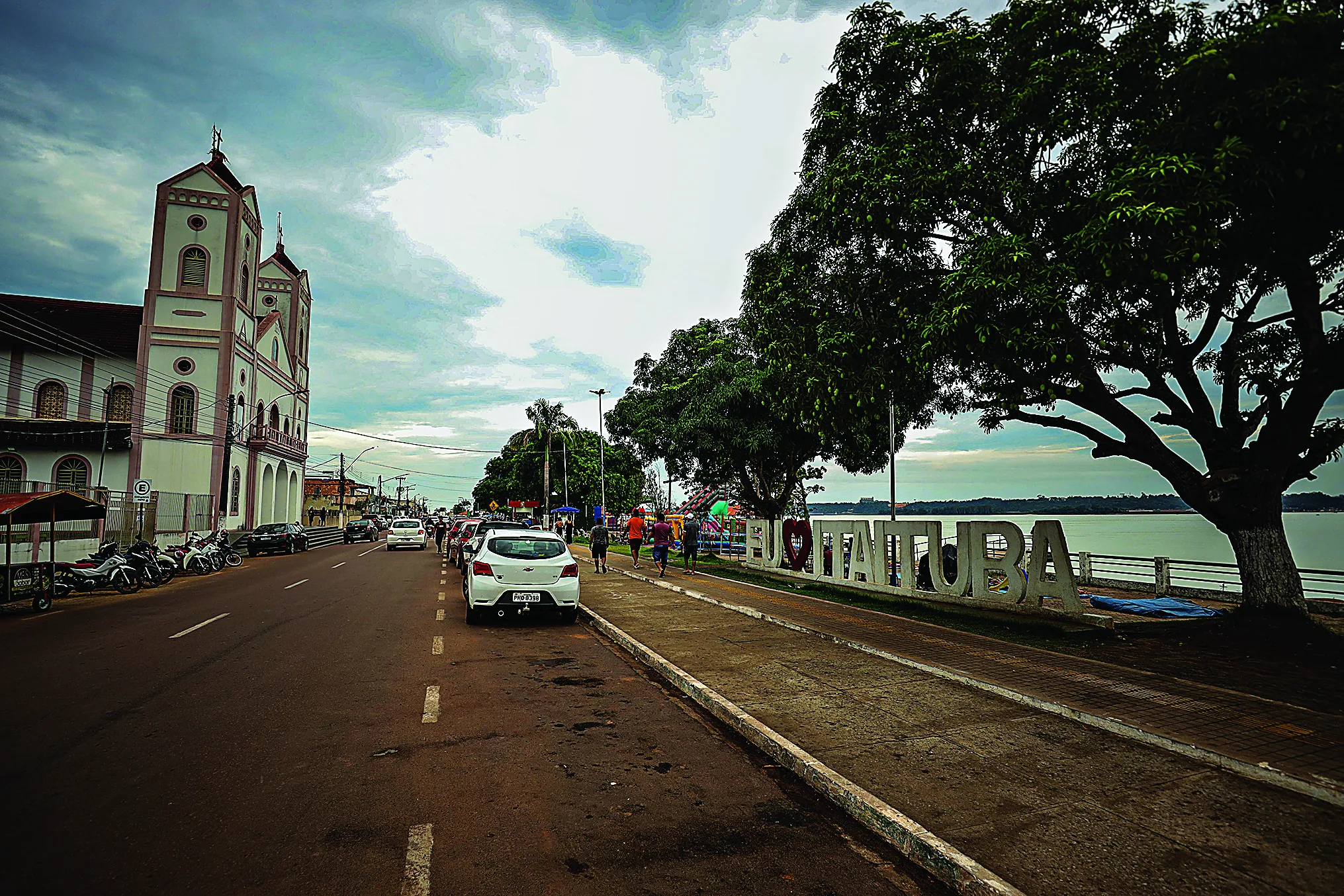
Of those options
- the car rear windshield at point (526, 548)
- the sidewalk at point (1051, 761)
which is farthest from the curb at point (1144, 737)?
the car rear windshield at point (526, 548)

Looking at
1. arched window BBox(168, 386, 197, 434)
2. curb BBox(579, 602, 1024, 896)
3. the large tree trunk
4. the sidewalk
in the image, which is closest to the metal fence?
the large tree trunk

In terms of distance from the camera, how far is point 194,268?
39438 mm

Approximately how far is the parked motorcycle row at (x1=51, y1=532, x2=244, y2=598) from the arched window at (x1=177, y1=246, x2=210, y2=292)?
21397 millimetres

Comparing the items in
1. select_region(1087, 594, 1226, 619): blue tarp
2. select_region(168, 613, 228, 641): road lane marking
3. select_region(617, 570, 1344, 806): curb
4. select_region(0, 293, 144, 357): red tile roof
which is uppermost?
select_region(0, 293, 144, 357): red tile roof

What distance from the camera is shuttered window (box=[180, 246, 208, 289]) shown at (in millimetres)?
39250

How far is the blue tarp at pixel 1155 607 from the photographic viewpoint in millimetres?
14789

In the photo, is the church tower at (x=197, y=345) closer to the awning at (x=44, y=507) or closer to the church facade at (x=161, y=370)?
the church facade at (x=161, y=370)

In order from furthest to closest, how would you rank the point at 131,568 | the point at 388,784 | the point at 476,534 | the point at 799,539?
the point at 476,534
the point at 799,539
the point at 131,568
the point at 388,784

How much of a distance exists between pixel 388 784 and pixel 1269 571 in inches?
464

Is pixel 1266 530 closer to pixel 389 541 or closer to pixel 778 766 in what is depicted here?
pixel 778 766

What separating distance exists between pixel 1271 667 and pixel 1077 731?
450 cm

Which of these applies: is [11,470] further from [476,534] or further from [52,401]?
[476,534]

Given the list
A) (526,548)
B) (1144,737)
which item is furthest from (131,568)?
(1144,737)

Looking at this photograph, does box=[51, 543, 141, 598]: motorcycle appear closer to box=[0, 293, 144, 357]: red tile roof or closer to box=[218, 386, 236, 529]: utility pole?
box=[218, 386, 236, 529]: utility pole
